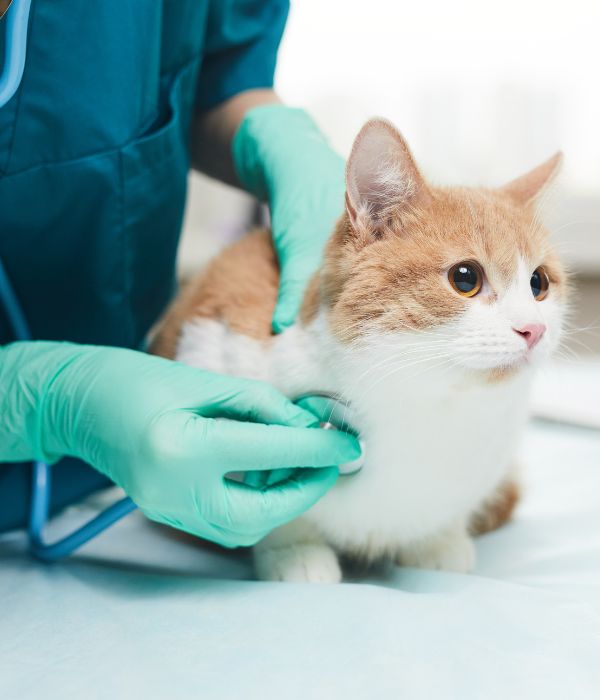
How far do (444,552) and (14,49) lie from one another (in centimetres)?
81

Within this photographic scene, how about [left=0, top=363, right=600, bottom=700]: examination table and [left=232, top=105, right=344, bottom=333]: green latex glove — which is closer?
[left=0, top=363, right=600, bottom=700]: examination table

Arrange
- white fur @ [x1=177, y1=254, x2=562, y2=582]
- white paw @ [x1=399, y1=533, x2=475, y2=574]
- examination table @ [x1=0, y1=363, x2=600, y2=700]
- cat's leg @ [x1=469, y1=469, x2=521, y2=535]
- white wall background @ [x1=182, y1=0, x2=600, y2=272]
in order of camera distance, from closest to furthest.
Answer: examination table @ [x1=0, y1=363, x2=600, y2=700], white fur @ [x1=177, y1=254, x2=562, y2=582], white paw @ [x1=399, y1=533, x2=475, y2=574], cat's leg @ [x1=469, y1=469, x2=521, y2=535], white wall background @ [x1=182, y1=0, x2=600, y2=272]

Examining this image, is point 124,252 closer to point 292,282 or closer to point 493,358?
point 292,282

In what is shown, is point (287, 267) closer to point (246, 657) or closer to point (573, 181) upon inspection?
point (246, 657)

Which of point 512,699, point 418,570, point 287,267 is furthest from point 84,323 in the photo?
point 512,699

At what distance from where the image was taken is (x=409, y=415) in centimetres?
83

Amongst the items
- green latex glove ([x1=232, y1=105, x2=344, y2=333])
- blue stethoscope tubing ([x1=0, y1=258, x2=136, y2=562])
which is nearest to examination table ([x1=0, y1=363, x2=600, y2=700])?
blue stethoscope tubing ([x1=0, y1=258, x2=136, y2=562])

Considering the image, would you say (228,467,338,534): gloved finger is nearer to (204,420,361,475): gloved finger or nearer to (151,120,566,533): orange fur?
(204,420,361,475): gloved finger

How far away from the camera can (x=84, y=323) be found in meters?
1.13

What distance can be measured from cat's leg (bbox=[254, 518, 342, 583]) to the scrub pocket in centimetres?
45

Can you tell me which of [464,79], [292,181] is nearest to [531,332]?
[292,181]

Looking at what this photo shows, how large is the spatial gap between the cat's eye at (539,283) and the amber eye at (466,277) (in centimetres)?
10

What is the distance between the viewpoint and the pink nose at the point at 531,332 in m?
0.75

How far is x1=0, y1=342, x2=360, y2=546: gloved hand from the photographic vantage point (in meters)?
0.81
